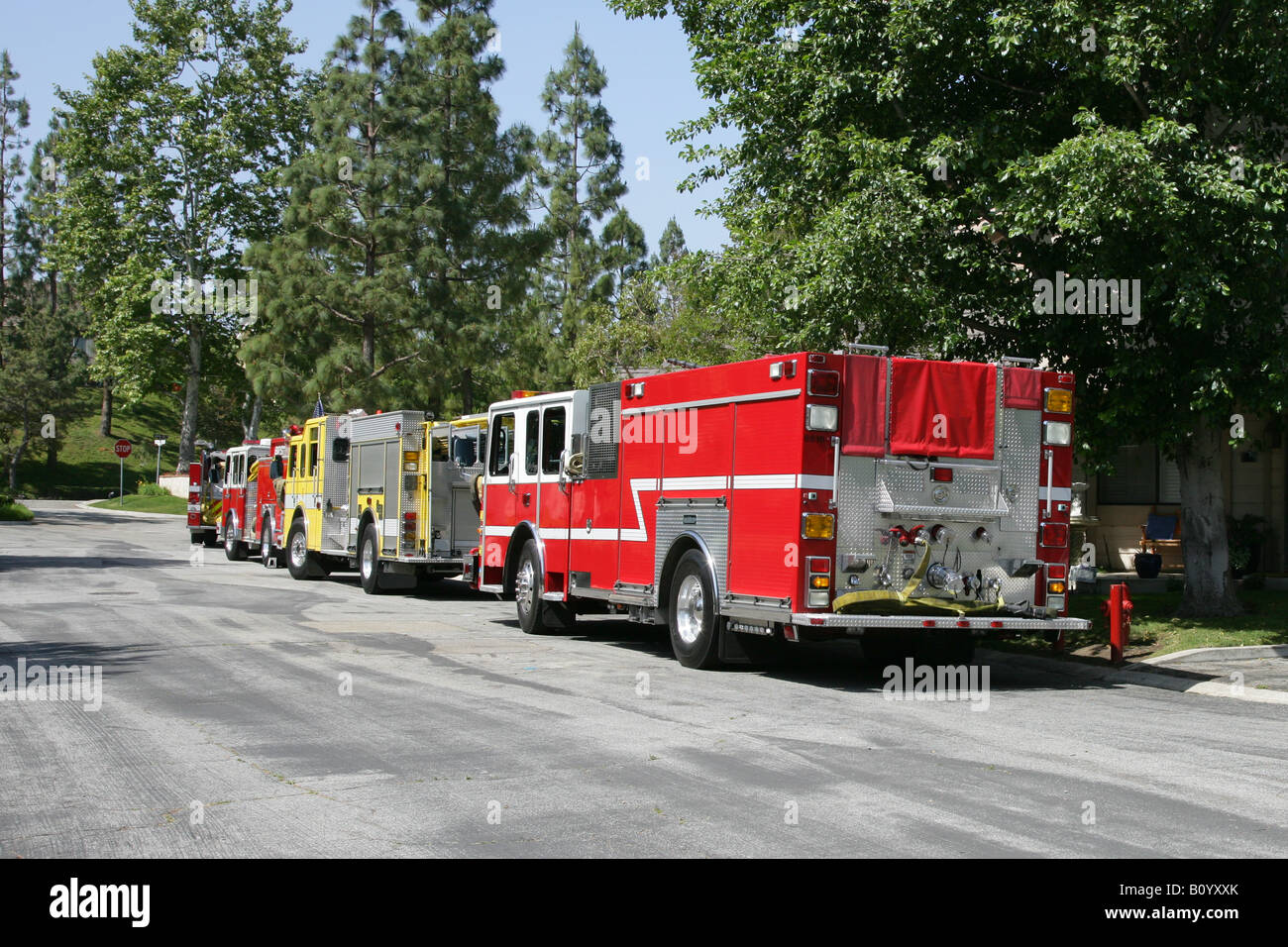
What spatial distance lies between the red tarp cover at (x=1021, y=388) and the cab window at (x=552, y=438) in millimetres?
5627

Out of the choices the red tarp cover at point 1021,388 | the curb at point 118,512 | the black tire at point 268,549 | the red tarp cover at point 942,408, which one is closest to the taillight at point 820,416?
the red tarp cover at point 942,408

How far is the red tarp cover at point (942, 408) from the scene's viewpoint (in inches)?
458

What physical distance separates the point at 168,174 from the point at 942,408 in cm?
4812

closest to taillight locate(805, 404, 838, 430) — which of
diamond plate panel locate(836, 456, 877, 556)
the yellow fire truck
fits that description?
diamond plate panel locate(836, 456, 877, 556)

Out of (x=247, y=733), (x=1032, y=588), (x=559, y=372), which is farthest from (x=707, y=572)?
(x=559, y=372)

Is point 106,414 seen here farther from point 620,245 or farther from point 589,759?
point 589,759

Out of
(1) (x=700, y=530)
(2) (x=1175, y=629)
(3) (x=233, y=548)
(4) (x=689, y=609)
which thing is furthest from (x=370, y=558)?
(2) (x=1175, y=629)

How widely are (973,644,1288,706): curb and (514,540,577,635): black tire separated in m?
5.32

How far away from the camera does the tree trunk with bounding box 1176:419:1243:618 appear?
15547mm

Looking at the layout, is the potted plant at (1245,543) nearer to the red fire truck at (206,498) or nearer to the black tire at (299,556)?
the black tire at (299,556)

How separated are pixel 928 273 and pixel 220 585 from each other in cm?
1341

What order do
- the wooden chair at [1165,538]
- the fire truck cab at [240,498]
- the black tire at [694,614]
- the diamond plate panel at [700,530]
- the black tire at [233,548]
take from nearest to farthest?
the diamond plate panel at [700,530], the black tire at [694,614], the wooden chair at [1165,538], the fire truck cab at [240,498], the black tire at [233,548]

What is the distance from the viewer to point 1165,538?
22.6m
